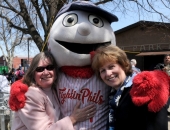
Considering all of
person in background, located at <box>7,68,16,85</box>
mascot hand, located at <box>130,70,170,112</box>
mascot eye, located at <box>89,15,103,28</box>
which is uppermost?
mascot eye, located at <box>89,15,103,28</box>

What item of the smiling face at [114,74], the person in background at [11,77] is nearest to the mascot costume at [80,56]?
the smiling face at [114,74]

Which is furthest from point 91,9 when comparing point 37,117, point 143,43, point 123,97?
point 143,43

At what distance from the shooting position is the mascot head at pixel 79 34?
2104 mm

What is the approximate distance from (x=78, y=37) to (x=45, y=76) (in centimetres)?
44

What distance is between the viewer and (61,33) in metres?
2.17

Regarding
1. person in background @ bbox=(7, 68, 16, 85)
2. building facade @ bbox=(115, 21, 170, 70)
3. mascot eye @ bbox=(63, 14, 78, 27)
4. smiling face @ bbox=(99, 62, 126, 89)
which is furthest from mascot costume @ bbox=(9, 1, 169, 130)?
person in background @ bbox=(7, 68, 16, 85)

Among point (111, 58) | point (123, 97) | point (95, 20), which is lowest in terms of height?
point (123, 97)

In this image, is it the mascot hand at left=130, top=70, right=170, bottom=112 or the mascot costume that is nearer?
the mascot hand at left=130, top=70, right=170, bottom=112

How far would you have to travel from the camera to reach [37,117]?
1.97 m

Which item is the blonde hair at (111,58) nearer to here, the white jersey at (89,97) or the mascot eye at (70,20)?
the white jersey at (89,97)

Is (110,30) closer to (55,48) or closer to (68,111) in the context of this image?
(55,48)

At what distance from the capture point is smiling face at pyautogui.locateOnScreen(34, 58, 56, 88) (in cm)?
209

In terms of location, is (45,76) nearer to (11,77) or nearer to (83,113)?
(83,113)

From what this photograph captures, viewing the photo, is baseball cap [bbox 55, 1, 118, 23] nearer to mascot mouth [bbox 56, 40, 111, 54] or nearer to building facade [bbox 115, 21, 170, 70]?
mascot mouth [bbox 56, 40, 111, 54]
